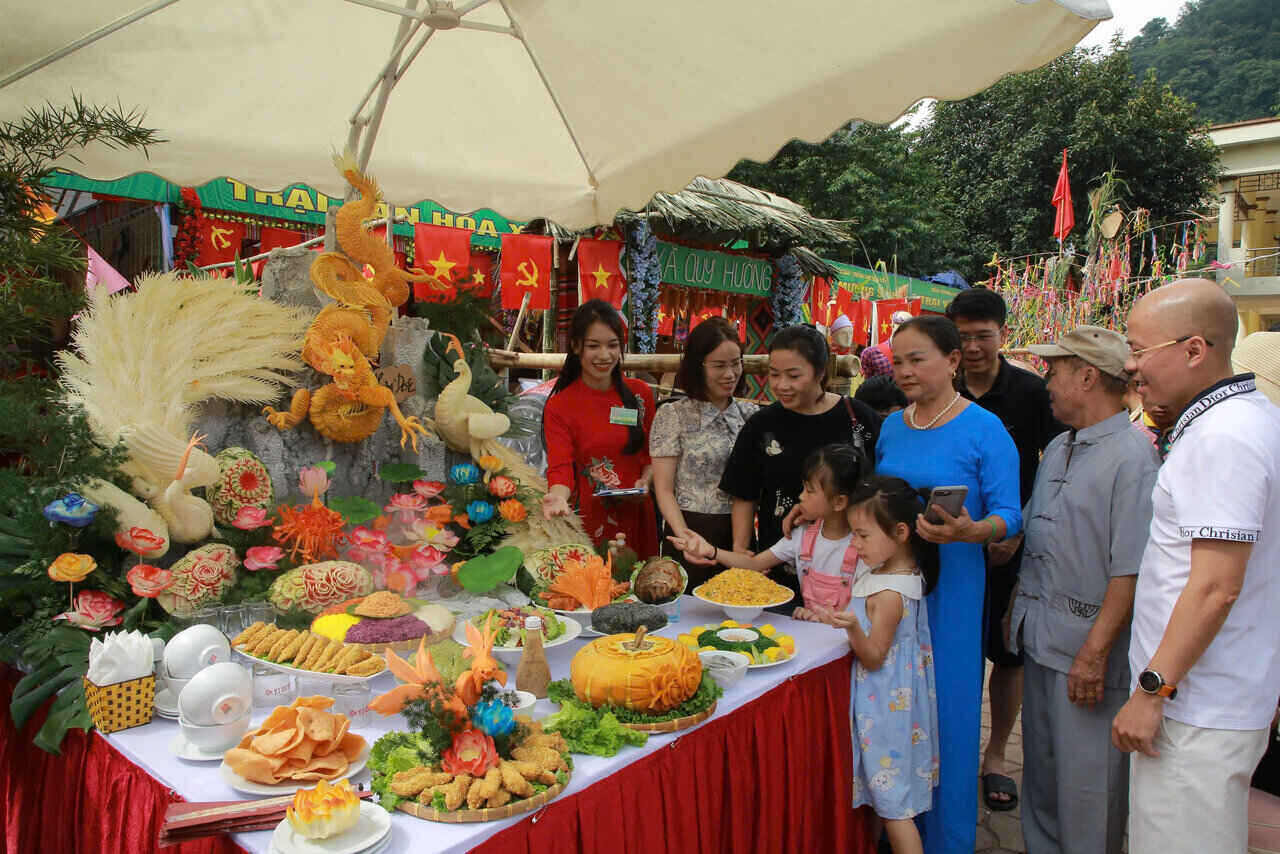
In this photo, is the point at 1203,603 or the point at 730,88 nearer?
the point at 1203,603

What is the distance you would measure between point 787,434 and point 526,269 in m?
4.64

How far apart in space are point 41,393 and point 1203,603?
305 cm

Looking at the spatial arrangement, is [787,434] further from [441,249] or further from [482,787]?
[441,249]

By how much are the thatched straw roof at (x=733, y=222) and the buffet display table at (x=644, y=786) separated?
562cm

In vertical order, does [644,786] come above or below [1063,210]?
below

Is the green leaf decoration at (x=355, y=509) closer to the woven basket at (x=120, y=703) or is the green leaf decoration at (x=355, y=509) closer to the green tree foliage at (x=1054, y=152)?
the woven basket at (x=120, y=703)

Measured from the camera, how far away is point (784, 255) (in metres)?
9.70

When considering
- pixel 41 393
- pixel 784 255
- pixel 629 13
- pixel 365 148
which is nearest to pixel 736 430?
pixel 629 13

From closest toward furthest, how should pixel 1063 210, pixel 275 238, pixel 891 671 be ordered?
1. pixel 891 671
2. pixel 275 238
3. pixel 1063 210

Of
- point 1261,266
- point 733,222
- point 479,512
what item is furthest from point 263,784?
point 1261,266

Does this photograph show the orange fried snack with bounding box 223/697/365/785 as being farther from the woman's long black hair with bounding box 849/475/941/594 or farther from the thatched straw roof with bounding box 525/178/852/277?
the thatched straw roof with bounding box 525/178/852/277

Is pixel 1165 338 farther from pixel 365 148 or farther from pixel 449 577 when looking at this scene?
pixel 365 148

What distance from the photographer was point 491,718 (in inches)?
58.0

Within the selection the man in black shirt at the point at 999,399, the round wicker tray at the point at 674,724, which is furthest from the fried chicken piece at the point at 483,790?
the man in black shirt at the point at 999,399
